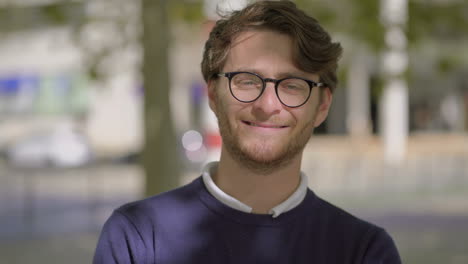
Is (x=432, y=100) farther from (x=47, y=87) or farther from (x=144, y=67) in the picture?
(x=144, y=67)

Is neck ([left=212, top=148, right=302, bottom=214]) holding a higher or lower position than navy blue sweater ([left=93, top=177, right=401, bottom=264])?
higher

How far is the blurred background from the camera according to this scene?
7.70m

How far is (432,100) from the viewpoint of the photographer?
105 feet

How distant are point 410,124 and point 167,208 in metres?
31.0

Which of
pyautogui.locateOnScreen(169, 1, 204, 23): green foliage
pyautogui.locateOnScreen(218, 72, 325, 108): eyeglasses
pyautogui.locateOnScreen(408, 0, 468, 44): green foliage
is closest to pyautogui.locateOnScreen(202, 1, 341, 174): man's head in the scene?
pyautogui.locateOnScreen(218, 72, 325, 108): eyeglasses

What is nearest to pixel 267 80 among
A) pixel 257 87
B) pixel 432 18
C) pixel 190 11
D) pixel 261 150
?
pixel 257 87

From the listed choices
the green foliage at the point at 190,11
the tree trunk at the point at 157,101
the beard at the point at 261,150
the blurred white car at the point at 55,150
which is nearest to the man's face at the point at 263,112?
the beard at the point at 261,150

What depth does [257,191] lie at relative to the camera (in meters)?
1.87

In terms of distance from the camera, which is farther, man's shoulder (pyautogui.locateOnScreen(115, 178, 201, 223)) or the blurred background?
the blurred background

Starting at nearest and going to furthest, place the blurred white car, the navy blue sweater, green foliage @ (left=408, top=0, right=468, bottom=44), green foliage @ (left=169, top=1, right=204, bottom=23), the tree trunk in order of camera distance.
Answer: the navy blue sweater
the tree trunk
green foliage @ (left=408, top=0, right=468, bottom=44)
green foliage @ (left=169, top=1, right=204, bottom=23)
the blurred white car

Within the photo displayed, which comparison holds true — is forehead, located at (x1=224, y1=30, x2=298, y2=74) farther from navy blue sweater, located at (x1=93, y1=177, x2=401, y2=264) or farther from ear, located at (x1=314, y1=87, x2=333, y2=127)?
navy blue sweater, located at (x1=93, y1=177, x2=401, y2=264)

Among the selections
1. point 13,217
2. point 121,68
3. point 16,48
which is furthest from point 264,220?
point 16,48

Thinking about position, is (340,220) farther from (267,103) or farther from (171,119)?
(171,119)

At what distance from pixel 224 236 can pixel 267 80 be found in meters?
0.36
